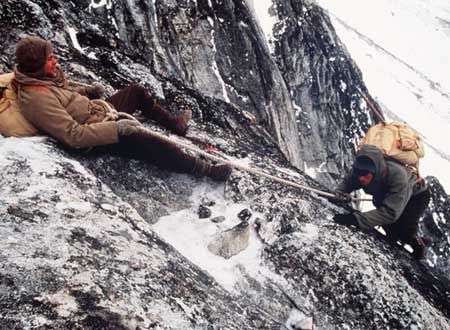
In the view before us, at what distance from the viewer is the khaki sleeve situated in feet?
15.6

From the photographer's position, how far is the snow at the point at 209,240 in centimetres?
512

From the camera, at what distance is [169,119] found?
6969 millimetres

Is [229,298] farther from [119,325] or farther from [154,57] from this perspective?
[154,57]

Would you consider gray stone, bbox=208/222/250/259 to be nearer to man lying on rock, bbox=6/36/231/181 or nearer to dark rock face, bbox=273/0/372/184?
man lying on rock, bbox=6/36/231/181

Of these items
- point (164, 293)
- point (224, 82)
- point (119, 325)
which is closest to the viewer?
point (119, 325)

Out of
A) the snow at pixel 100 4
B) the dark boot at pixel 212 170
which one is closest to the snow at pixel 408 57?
the snow at pixel 100 4

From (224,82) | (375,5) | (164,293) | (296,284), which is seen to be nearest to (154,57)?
(224,82)

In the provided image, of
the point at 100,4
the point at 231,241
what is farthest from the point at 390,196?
the point at 100,4

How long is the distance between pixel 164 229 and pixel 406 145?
167 inches

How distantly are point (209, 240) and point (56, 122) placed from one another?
2.52 metres

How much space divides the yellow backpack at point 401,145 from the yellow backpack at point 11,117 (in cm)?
549

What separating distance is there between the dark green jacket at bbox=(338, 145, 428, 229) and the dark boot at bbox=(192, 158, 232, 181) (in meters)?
2.25

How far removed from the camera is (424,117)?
49906mm

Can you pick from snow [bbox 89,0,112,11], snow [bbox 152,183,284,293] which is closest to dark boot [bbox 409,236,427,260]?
snow [bbox 152,183,284,293]
